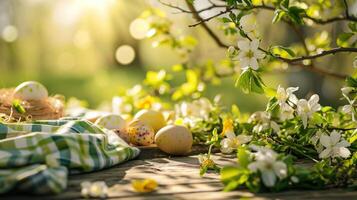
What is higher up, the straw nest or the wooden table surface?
the straw nest

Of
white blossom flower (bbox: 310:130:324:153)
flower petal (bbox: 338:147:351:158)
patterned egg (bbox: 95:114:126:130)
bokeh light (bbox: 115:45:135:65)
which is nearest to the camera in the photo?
flower petal (bbox: 338:147:351:158)

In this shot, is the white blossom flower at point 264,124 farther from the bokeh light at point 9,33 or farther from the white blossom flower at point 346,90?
the bokeh light at point 9,33

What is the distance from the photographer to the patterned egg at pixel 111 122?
261 cm

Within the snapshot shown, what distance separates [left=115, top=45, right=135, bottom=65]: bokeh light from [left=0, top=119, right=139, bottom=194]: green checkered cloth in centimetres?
1228

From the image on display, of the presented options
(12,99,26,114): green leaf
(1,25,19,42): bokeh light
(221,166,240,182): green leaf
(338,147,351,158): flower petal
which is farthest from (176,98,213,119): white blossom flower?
(1,25,19,42): bokeh light

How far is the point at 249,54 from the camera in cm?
189

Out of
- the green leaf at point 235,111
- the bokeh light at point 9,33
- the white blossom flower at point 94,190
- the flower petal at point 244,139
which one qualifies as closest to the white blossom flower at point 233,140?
the flower petal at point 244,139

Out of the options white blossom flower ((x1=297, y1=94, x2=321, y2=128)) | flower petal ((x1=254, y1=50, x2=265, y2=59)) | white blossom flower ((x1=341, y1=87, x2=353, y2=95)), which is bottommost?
white blossom flower ((x1=297, y1=94, x2=321, y2=128))

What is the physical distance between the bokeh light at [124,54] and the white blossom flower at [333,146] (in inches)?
497

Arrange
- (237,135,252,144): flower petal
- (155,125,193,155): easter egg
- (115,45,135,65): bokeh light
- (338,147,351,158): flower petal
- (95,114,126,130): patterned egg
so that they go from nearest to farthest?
(338,147,351,158): flower petal < (237,135,252,144): flower petal < (155,125,193,155): easter egg < (95,114,126,130): patterned egg < (115,45,135,65): bokeh light

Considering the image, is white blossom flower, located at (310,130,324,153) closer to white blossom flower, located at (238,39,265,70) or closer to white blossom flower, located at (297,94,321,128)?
white blossom flower, located at (297,94,321,128)

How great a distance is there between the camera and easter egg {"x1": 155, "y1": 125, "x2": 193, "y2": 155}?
229 centimetres

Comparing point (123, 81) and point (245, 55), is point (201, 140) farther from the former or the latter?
point (123, 81)

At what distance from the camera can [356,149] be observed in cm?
209
